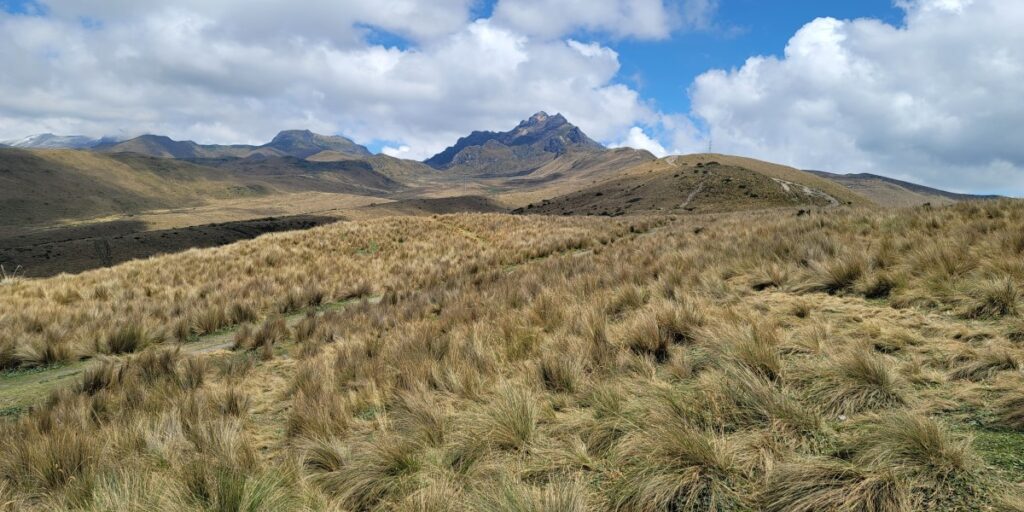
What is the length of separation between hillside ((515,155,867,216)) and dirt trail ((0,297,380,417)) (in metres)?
51.1

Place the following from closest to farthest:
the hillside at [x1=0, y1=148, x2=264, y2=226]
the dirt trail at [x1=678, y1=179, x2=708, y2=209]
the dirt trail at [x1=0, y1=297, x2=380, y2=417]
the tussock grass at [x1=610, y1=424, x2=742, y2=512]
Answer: the tussock grass at [x1=610, y1=424, x2=742, y2=512] → the dirt trail at [x1=0, y1=297, x2=380, y2=417] → the dirt trail at [x1=678, y1=179, x2=708, y2=209] → the hillside at [x1=0, y1=148, x2=264, y2=226]

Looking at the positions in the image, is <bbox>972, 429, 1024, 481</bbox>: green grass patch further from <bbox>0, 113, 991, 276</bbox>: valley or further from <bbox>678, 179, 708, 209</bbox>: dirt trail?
<bbox>678, 179, 708, 209</bbox>: dirt trail

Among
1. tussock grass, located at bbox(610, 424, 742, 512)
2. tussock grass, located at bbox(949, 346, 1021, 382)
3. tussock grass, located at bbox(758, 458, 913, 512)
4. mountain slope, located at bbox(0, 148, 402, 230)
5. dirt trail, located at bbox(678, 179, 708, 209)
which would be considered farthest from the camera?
mountain slope, located at bbox(0, 148, 402, 230)

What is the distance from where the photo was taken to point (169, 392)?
5.60m

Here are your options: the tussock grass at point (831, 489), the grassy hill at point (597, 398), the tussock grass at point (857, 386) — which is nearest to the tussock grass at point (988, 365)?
the grassy hill at point (597, 398)

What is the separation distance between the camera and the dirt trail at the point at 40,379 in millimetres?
6105

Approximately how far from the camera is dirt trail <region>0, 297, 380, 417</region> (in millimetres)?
6105

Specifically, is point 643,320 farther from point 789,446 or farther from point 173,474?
point 173,474

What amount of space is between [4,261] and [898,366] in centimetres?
6238

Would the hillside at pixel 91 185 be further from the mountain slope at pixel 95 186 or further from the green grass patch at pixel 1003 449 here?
the green grass patch at pixel 1003 449

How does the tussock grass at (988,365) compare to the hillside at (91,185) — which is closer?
the tussock grass at (988,365)

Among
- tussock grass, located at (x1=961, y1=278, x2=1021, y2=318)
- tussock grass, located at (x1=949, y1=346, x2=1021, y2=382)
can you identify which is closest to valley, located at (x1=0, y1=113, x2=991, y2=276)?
tussock grass, located at (x1=961, y1=278, x2=1021, y2=318)

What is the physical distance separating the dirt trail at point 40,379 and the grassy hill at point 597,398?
60mm

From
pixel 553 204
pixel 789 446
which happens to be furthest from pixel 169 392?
pixel 553 204
